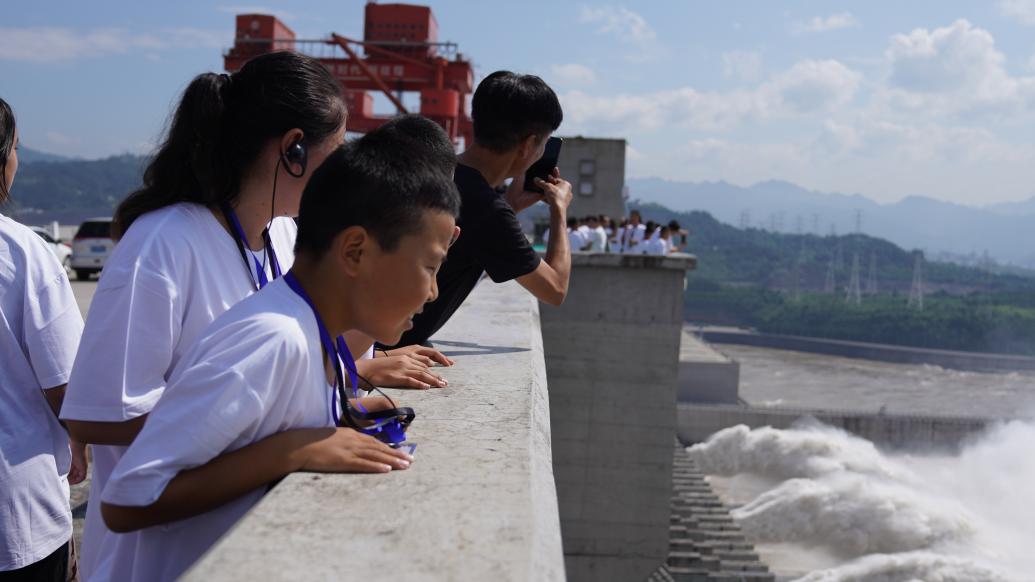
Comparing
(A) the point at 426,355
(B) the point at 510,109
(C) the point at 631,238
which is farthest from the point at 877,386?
(A) the point at 426,355

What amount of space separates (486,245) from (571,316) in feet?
36.2

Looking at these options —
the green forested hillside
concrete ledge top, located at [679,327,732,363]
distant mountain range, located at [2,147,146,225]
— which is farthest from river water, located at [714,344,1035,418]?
distant mountain range, located at [2,147,146,225]

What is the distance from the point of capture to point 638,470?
46.9 feet

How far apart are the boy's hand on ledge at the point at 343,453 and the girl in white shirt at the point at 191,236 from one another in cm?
2

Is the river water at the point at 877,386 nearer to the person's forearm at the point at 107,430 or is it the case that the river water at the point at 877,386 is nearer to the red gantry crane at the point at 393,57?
the red gantry crane at the point at 393,57

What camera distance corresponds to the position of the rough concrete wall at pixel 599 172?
31109 millimetres

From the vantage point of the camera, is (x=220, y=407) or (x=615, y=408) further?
(x=615, y=408)

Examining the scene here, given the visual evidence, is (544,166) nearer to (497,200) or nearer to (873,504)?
(497,200)

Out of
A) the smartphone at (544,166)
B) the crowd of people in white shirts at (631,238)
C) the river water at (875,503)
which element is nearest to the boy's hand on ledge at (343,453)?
the smartphone at (544,166)

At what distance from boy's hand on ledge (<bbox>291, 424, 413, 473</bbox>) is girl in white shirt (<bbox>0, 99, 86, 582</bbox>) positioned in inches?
36.9

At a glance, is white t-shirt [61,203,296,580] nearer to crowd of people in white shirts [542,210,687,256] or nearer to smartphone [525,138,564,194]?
smartphone [525,138,564,194]

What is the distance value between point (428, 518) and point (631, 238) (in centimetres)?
2111

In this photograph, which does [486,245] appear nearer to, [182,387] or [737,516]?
[182,387]

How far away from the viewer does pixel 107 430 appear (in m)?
1.64
